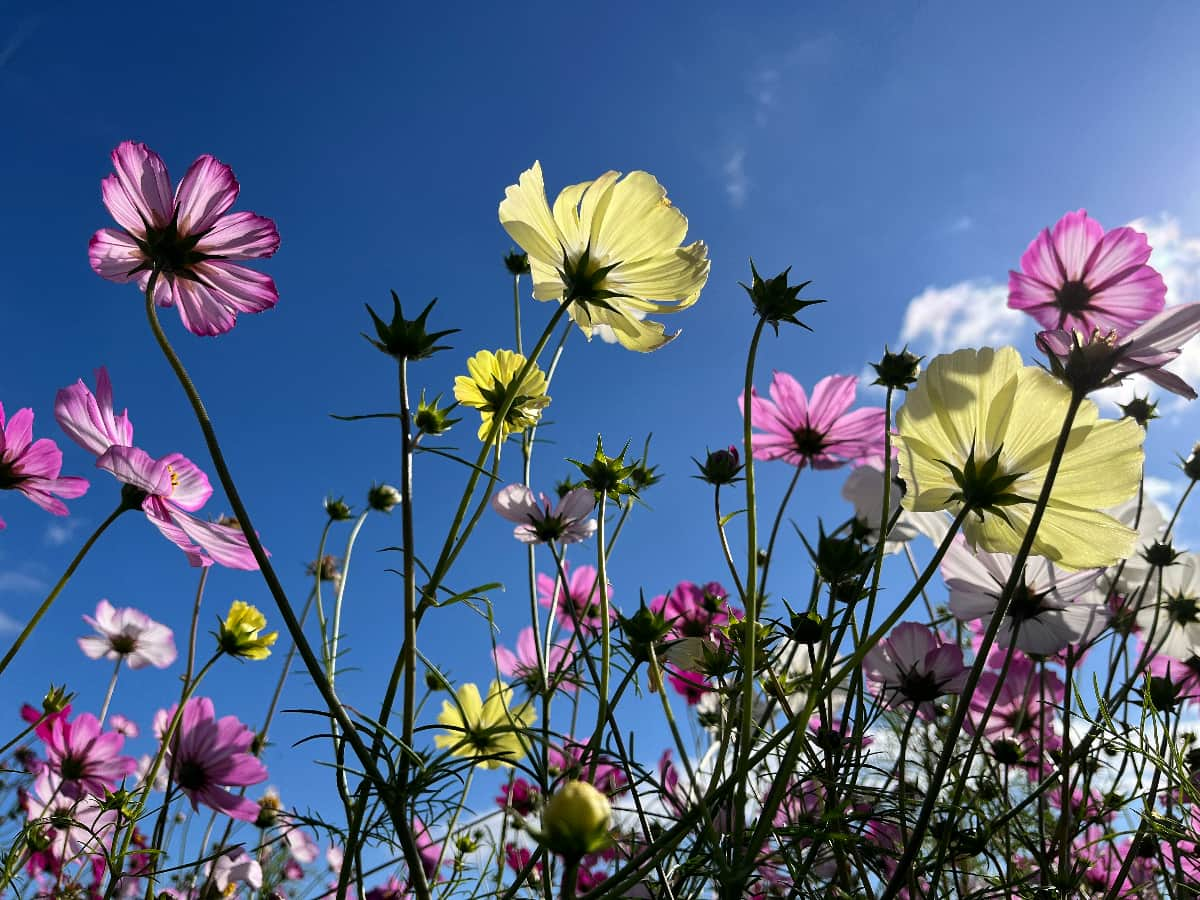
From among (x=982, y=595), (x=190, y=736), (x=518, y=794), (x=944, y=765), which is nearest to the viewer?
(x=944, y=765)

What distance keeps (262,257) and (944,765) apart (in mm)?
642

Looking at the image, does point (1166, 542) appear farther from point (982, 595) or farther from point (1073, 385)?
point (1073, 385)

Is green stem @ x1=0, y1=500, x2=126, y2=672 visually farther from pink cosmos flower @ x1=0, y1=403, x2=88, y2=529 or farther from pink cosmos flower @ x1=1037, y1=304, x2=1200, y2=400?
pink cosmos flower @ x1=1037, y1=304, x2=1200, y2=400

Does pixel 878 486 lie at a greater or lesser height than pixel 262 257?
greater

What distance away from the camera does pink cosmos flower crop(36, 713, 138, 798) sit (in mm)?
1206

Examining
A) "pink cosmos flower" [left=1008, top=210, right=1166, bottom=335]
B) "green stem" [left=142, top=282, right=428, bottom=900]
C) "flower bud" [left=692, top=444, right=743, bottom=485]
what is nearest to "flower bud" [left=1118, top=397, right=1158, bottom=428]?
"pink cosmos flower" [left=1008, top=210, right=1166, bottom=335]

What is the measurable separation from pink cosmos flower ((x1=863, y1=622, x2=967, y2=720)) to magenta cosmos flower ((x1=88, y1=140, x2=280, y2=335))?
744mm

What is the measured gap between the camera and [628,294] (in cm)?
74

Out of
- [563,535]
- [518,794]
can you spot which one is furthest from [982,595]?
[518,794]

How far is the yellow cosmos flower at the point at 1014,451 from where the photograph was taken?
0.60 m

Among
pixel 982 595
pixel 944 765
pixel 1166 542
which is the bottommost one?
pixel 944 765

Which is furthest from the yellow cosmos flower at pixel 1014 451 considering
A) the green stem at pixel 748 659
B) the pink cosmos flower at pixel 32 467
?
the pink cosmos flower at pixel 32 467

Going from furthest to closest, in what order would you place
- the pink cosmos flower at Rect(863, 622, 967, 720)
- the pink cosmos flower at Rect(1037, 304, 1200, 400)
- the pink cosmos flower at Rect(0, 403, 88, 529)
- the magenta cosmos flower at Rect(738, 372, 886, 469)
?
the magenta cosmos flower at Rect(738, 372, 886, 469) → the pink cosmos flower at Rect(863, 622, 967, 720) → the pink cosmos flower at Rect(0, 403, 88, 529) → the pink cosmos flower at Rect(1037, 304, 1200, 400)

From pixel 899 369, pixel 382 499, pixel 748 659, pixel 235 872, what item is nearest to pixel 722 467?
pixel 899 369
